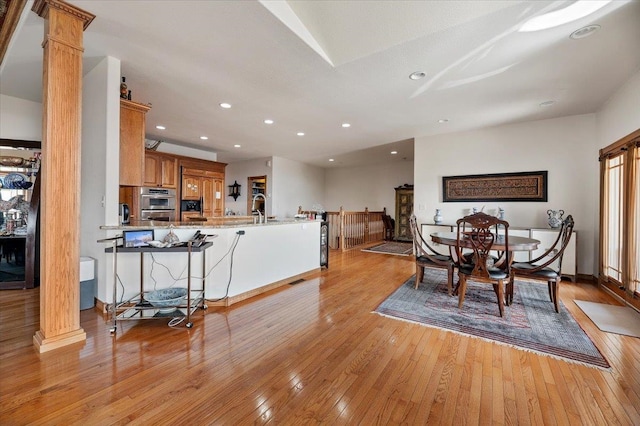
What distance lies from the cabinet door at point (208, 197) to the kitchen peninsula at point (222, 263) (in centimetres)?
343

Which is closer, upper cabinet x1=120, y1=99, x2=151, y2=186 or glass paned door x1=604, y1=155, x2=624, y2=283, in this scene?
upper cabinet x1=120, y1=99, x2=151, y2=186

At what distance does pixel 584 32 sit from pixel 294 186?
293 inches

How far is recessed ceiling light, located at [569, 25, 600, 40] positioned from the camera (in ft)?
7.26

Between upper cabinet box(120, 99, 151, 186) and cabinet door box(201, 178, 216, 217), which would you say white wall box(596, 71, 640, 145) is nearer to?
upper cabinet box(120, 99, 151, 186)

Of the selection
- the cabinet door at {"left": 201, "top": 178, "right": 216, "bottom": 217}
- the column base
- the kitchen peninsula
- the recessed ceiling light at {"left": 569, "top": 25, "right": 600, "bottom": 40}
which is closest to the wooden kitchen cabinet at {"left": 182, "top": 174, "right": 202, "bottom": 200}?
the cabinet door at {"left": 201, "top": 178, "right": 216, "bottom": 217}

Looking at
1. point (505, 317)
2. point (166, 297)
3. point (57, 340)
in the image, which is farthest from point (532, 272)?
point (57, 340)

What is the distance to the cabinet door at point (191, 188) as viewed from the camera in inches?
246

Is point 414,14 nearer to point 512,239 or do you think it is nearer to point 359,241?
point 512,239

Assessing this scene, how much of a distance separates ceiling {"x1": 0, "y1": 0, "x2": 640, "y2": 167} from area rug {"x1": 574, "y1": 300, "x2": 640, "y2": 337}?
8.74ft

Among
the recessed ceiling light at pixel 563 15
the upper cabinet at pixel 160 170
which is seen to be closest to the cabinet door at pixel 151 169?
the upper cabinet at pixel 160 170

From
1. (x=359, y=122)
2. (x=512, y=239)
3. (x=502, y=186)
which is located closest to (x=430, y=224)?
(x=502, y=186)

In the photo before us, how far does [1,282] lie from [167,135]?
357 cm

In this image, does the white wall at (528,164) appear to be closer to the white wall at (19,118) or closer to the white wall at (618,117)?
the white wall at (618,117)

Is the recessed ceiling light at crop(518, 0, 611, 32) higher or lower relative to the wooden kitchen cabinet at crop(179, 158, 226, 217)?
higher
